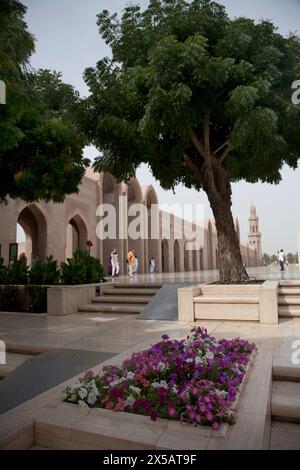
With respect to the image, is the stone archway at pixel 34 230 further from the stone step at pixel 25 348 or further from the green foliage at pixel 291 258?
the green foliage at pixel 291 258

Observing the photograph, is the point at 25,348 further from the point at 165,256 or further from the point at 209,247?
the point at 209,247

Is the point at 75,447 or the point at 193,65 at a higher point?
the point at 193,65

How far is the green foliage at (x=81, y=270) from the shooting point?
10.5 metres

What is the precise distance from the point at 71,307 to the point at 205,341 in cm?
595

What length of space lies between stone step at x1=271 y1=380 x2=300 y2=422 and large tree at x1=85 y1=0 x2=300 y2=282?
631cm

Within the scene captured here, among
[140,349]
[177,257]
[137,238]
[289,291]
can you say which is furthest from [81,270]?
[177,257]

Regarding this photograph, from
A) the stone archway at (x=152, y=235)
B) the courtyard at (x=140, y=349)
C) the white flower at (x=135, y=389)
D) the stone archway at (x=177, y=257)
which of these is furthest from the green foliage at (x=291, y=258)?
the white flower at (x=135, y=389)

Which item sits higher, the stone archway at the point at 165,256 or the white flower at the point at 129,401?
the stone archway at the point at 165,256

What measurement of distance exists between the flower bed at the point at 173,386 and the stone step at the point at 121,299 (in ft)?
19.4

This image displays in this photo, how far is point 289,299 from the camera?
26.8ft

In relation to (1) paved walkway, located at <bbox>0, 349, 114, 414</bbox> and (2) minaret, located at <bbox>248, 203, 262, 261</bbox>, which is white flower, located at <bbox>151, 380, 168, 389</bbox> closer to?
(1) paved walkway, located at <bbox>0, 349, 114, 414</bbox>

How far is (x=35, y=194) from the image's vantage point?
10281 mm

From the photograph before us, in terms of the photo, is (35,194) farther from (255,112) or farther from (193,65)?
(255,112)
